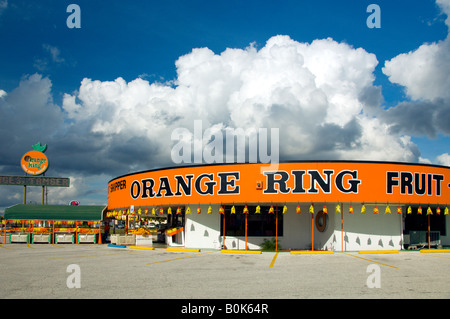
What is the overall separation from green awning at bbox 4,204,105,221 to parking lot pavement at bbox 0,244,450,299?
15793mm

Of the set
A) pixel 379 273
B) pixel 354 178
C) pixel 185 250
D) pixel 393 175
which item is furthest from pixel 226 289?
pixel 393 175

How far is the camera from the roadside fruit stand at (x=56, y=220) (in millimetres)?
36656

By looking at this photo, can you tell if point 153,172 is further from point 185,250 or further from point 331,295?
point 331,295

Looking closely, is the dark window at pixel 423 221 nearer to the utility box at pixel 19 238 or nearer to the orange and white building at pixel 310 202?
the orange and white building at pixel 310 202

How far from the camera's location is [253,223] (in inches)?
1162

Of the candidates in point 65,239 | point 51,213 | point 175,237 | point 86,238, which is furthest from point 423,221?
point 51,213

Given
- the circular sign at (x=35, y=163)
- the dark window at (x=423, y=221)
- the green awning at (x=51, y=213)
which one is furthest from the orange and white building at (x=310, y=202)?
the circular sign at (x=35, y=163)

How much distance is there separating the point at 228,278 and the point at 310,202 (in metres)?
12.6

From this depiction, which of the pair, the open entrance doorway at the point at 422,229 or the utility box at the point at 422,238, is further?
the utility box at the point at 422,238

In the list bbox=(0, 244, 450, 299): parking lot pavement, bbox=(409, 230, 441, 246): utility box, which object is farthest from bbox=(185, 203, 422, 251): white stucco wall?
bbox=(0, 244, 450, 299): parking lot pavement

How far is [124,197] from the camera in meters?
36.1

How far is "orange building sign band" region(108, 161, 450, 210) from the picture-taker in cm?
2638

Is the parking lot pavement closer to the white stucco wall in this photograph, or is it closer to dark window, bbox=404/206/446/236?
the white stucco wall

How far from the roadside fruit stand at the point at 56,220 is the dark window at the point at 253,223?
14.3m
